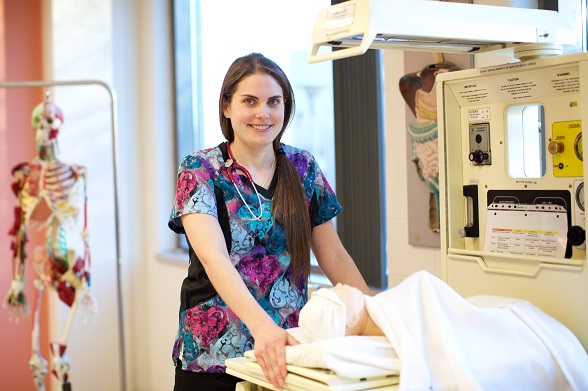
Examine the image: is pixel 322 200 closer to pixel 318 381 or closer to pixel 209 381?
pixel 209 381

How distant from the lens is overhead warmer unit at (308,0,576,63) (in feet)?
4.98

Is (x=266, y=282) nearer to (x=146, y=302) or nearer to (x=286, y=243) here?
(x=286, y=243)

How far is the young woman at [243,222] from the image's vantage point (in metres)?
1.96

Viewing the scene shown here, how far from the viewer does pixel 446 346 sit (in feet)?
4.72

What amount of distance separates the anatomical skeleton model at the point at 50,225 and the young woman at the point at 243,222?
69.7 inches

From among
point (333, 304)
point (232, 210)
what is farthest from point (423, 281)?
point (232, 210)

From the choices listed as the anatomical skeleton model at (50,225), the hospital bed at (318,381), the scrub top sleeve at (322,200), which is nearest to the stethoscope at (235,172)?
the scrub top sleeve at (322,200)

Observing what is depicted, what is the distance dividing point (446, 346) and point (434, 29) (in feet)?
2.10

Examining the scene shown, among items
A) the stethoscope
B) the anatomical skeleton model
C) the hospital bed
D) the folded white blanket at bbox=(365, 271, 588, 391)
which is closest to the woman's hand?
the hospital bed

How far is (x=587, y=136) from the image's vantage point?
1618 millimetres

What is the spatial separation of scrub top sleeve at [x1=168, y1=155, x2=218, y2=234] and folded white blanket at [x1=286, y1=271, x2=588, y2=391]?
459 millimetres

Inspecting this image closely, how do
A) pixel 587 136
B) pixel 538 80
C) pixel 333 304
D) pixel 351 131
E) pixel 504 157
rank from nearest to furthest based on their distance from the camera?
pixel 333 304 < pixel 587 136 < pixel 538 80 < pixel 504 157 < pixel 351 131

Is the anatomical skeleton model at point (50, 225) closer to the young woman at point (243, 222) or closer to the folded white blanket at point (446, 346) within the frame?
the young woman at point (243, 222)

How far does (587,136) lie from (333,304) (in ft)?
2.10
